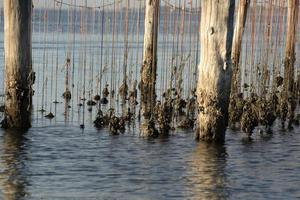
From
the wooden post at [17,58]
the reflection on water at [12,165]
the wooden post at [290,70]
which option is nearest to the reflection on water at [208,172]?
the reflection on water at [12,165]

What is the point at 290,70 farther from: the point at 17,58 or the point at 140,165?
the point at 140,165

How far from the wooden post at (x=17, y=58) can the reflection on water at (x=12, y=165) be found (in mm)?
520

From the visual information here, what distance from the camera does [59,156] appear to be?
14.6 meters

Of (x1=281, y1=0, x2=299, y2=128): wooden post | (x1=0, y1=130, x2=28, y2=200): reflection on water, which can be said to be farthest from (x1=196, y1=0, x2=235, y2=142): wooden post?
(x1=281, y1=0, x2=299, y2=128): wooden post

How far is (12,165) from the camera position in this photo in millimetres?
13750

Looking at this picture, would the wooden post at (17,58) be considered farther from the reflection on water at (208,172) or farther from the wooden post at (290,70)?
the wooden post at (290,70)

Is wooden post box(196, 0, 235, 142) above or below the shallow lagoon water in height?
above

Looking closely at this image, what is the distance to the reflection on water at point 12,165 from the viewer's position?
1192cm

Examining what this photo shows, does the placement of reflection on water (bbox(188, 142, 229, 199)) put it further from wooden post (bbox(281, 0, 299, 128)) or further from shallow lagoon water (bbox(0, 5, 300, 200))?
wooden post (bbox(281, 0, 299, 128))

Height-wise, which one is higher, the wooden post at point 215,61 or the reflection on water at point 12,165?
the wooden post at point 215,61

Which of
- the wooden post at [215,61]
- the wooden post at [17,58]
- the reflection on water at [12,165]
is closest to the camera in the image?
the reflection on water at [12,165]

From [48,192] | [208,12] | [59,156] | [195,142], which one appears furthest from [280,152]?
[48,192]

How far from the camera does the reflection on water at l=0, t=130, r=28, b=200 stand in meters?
11.9

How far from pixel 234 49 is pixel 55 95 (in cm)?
517
